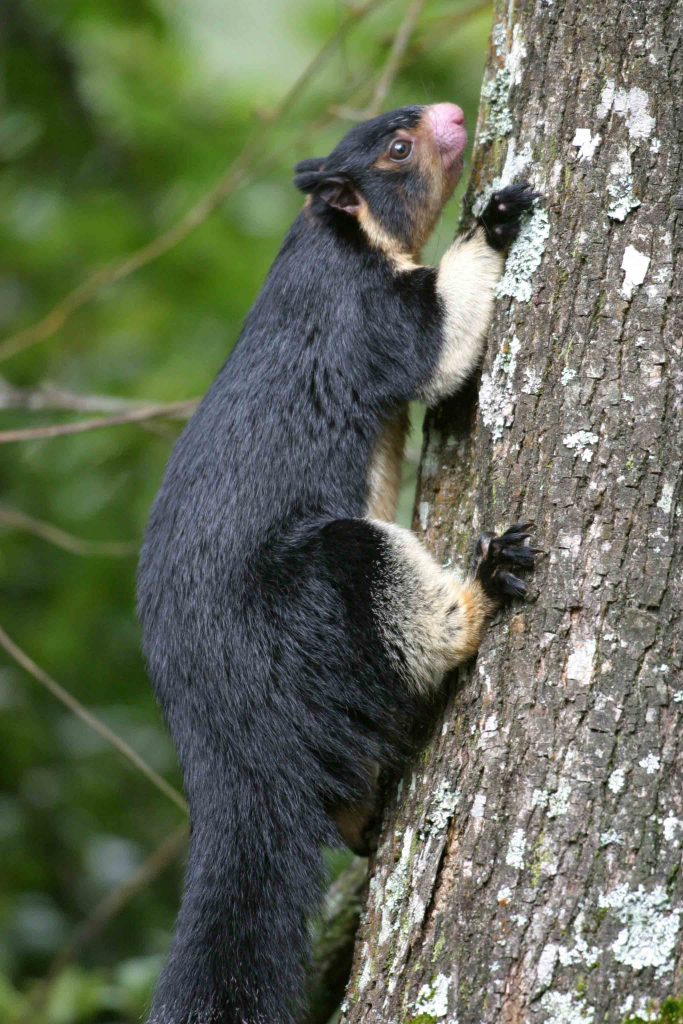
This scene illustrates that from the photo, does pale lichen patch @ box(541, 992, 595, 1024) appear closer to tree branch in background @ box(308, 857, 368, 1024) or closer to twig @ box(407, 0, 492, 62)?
tree branch in background @ box(308, 857, 368, 1024)

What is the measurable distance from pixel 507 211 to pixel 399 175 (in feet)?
3.57

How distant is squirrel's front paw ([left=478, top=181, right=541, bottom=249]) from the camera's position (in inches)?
112

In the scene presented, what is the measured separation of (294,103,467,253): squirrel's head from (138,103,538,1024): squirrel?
0.13m

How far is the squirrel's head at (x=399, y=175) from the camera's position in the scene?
12.3 ft

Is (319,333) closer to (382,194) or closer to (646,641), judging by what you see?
(382,194)

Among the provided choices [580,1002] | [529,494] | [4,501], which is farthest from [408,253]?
[4,501]

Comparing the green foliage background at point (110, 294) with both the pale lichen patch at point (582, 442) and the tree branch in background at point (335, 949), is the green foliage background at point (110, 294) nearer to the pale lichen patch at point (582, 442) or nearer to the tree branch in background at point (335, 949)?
the tree branch in background at point (335, 949)

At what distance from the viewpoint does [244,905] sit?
2.82 meters

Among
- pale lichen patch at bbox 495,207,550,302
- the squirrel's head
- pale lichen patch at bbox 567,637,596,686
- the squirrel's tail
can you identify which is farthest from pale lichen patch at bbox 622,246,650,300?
the squirrel's tail

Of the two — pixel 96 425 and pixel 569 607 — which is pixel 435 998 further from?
pixel 96 425

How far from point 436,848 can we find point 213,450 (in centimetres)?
147

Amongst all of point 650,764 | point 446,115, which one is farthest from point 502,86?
point 650,764

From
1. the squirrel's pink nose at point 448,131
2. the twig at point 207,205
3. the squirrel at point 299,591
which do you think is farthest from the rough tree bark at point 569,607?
the twig at point 207,205

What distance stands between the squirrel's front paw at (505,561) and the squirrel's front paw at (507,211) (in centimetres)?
86
